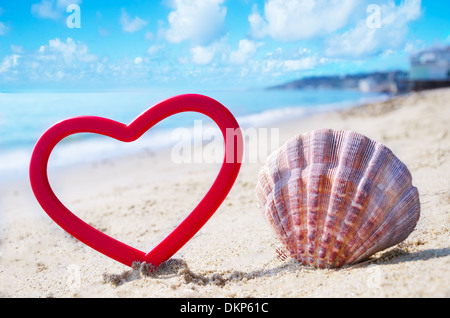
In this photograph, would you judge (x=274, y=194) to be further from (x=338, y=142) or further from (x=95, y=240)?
(x=95, y=240)

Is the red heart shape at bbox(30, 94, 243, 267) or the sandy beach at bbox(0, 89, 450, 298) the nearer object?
the sandy beach at bbox(0, 89, 450, 298)

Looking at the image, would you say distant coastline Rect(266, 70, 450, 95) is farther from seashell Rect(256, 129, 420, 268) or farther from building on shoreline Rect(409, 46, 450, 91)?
seashell Rect(256, 129, 420, 268)

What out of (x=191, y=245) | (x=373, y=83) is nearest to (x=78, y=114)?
(x=191, y=245)

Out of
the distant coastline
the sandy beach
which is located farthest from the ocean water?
the distant coastline

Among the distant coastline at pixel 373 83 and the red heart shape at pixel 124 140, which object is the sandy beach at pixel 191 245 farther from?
the distant coastline at pixel 373 83

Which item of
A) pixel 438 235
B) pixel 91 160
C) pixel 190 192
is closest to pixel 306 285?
pixel 438 235

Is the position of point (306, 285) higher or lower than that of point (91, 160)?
lower
